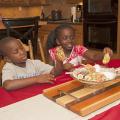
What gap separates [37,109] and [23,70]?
0.56 meters

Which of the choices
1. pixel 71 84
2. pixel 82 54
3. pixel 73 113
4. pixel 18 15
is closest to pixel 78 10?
pixel 18 15

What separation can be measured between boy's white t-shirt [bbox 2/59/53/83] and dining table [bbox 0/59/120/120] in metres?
0.18

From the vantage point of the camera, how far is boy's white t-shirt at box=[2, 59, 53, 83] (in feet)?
4.21

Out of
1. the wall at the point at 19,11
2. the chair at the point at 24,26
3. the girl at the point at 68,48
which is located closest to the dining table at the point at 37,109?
the girl at the point at 68,48

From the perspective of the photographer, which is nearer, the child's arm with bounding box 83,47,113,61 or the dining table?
the dining table

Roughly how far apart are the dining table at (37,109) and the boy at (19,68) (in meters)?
0.10

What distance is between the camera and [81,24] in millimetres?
3895

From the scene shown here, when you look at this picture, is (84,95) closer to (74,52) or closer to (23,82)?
(23,82)

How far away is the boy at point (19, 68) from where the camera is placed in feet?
3.96

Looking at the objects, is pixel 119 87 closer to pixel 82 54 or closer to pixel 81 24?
pixel 82 54

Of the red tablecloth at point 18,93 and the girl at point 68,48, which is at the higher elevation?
the girl at point 68,48

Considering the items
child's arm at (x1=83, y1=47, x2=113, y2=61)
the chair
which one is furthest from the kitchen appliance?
child's arm at (x1=83, y1=47, x2=113, y2=61)

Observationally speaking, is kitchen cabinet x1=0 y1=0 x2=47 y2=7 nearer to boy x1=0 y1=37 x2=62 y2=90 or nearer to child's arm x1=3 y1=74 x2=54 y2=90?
boy x1=0 y1=37 x2=62 y2=90

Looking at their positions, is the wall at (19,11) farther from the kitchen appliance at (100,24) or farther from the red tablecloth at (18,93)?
the red tablecloth at (18,93)
